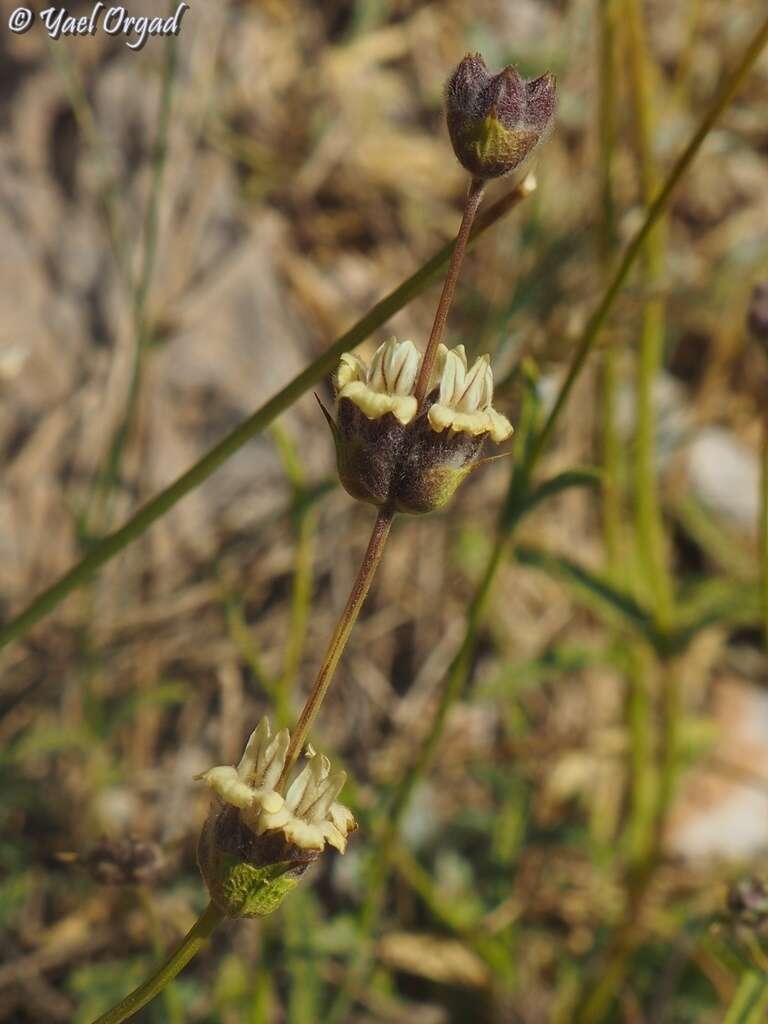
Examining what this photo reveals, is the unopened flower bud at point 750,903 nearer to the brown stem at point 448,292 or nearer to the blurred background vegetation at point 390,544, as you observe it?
the blurred background vegetation at point 390,544

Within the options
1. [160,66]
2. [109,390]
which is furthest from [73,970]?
[160,66]

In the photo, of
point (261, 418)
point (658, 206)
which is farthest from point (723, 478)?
point (261, 418)

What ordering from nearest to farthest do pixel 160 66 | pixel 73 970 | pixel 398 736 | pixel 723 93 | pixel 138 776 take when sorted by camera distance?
pixel 723 93, pixel 73 970, pixel 138 776, pixel 398 736, pixel 160 66

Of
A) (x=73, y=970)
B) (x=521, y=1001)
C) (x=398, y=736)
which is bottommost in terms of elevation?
(x=73, y=970)

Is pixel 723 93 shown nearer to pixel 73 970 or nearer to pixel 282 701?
pixel 282 701

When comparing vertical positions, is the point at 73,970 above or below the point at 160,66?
below

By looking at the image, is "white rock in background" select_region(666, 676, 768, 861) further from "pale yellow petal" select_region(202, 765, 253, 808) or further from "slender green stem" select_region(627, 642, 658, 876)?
"pale yellow petal" select_region(202, 765, 253, 808)

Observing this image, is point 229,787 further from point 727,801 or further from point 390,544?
point 727,801
